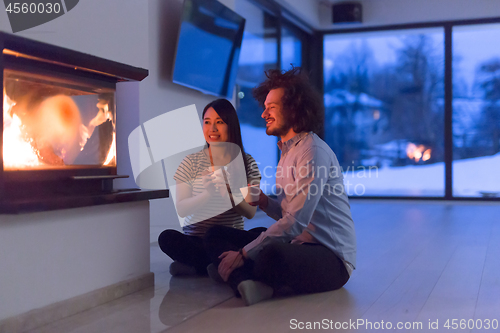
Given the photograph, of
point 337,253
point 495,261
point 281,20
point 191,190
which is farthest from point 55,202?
point 281,20

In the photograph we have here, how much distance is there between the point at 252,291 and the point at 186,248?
556mm

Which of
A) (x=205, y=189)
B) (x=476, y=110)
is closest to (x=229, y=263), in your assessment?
(x=205, y=189)

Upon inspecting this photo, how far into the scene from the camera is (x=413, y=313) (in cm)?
169

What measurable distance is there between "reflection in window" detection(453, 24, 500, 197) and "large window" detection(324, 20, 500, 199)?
1 centimetres

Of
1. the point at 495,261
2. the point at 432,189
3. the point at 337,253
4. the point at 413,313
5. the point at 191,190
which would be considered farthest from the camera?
the point at 432,189

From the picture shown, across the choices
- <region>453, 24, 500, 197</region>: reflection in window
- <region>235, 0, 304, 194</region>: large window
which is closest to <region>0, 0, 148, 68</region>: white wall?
<region>235, 0, 304, 194</region>: large window

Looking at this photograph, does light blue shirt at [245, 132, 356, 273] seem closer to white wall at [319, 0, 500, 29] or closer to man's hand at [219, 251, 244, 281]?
man's hand at [219, 251, 244, 281]

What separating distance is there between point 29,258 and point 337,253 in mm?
1096

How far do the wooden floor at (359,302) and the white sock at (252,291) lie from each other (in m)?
0.03

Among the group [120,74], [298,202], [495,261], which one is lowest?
[495,261]

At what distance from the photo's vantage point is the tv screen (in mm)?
3275

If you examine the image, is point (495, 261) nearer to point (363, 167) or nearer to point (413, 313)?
point (413, 313)

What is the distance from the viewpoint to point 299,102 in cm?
191

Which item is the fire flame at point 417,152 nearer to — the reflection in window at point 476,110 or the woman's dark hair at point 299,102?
the reflection in window at point 476,110
